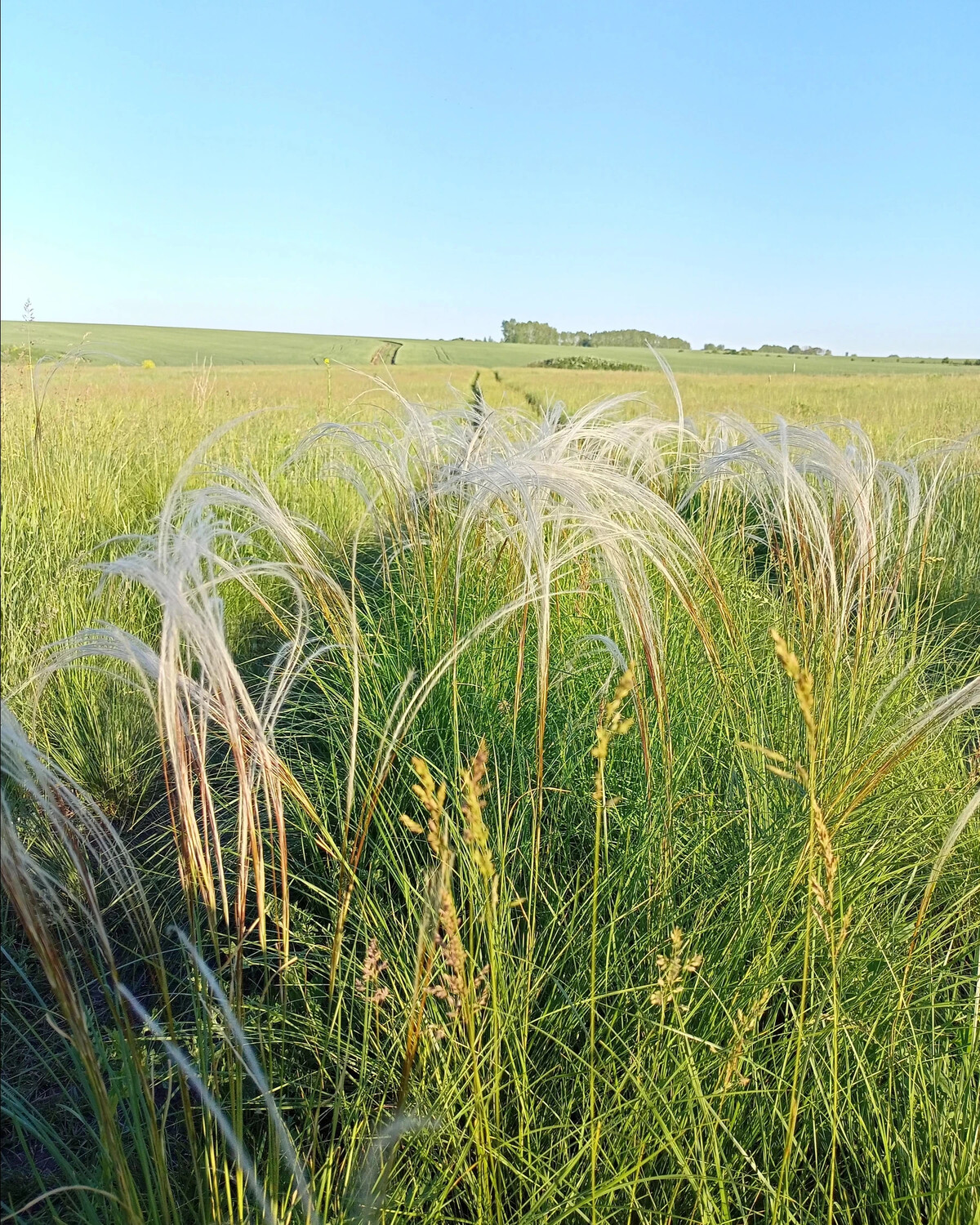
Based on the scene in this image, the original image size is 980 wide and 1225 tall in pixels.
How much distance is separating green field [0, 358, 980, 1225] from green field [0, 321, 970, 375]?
35765 millimetres

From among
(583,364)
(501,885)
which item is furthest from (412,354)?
(501,885)

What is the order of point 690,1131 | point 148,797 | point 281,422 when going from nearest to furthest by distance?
point 690,1131 → point 148,797 → point 281,422

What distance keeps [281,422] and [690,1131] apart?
7491 millimetres

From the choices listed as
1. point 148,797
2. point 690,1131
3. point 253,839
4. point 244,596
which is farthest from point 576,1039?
point 244,596

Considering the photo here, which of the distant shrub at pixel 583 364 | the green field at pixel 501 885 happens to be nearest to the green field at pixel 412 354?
the distant shrub at pixel 583 364

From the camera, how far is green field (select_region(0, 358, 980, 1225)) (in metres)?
0.90

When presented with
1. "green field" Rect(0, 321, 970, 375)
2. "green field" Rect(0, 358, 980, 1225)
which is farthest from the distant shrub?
"green field" Rect(0, 358, 980, 1225)

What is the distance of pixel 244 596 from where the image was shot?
348cm

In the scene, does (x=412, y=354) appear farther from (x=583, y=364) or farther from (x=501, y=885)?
(x=501, y=885)

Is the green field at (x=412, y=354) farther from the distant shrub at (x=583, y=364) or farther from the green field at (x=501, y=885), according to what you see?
the green field at (x=501, y=885)

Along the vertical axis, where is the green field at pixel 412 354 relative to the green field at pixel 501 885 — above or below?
above

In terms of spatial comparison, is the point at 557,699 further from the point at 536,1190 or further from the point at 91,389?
the point at 91,389

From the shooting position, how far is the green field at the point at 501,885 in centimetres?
90

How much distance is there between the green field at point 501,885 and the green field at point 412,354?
35.8 meters
